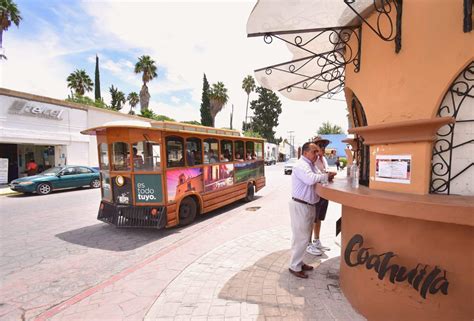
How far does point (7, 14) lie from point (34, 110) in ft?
40.5

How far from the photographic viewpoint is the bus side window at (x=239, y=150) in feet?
29.9

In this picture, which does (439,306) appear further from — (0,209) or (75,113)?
(75,113)

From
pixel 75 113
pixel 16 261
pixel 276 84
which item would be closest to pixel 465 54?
pixel 276 84

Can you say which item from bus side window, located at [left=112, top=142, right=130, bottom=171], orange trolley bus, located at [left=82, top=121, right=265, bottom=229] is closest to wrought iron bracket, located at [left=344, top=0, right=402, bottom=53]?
orange trolley bus, located at [left=82, top=121, right=265, bottom=229]

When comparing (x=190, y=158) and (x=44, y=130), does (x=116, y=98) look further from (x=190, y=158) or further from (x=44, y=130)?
(x=190, y=158)

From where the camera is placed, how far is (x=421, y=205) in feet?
6.09

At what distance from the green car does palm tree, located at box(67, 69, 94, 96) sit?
22.1 meters

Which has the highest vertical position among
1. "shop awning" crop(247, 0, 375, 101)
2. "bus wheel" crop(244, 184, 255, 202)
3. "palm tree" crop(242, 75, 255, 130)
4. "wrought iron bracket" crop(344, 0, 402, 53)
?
"palm tree" crop(242, 75, 255, 130)

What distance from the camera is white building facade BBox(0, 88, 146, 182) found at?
14117 millimetres

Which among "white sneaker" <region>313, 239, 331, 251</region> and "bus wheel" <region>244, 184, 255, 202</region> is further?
"bus wheel" <region>244, 184, 255, 202</region>

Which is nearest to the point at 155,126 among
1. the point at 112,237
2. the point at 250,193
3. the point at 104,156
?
the point at 104,156

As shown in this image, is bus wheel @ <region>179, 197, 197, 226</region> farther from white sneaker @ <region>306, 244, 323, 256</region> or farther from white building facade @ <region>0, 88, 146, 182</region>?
white building facade @ <region>0, 88, 146, 182</region>

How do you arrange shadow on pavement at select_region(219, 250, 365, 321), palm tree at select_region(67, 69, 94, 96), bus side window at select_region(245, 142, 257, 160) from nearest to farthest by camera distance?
shadow on pavement at select_region(219, 250, 365, 321)
bus side window at select_region(245, 142, 257, 160)
palm tree at select_region(67, 69, 94, 96)

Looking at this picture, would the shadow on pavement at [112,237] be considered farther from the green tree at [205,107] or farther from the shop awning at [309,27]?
the green tree at [205,107]
